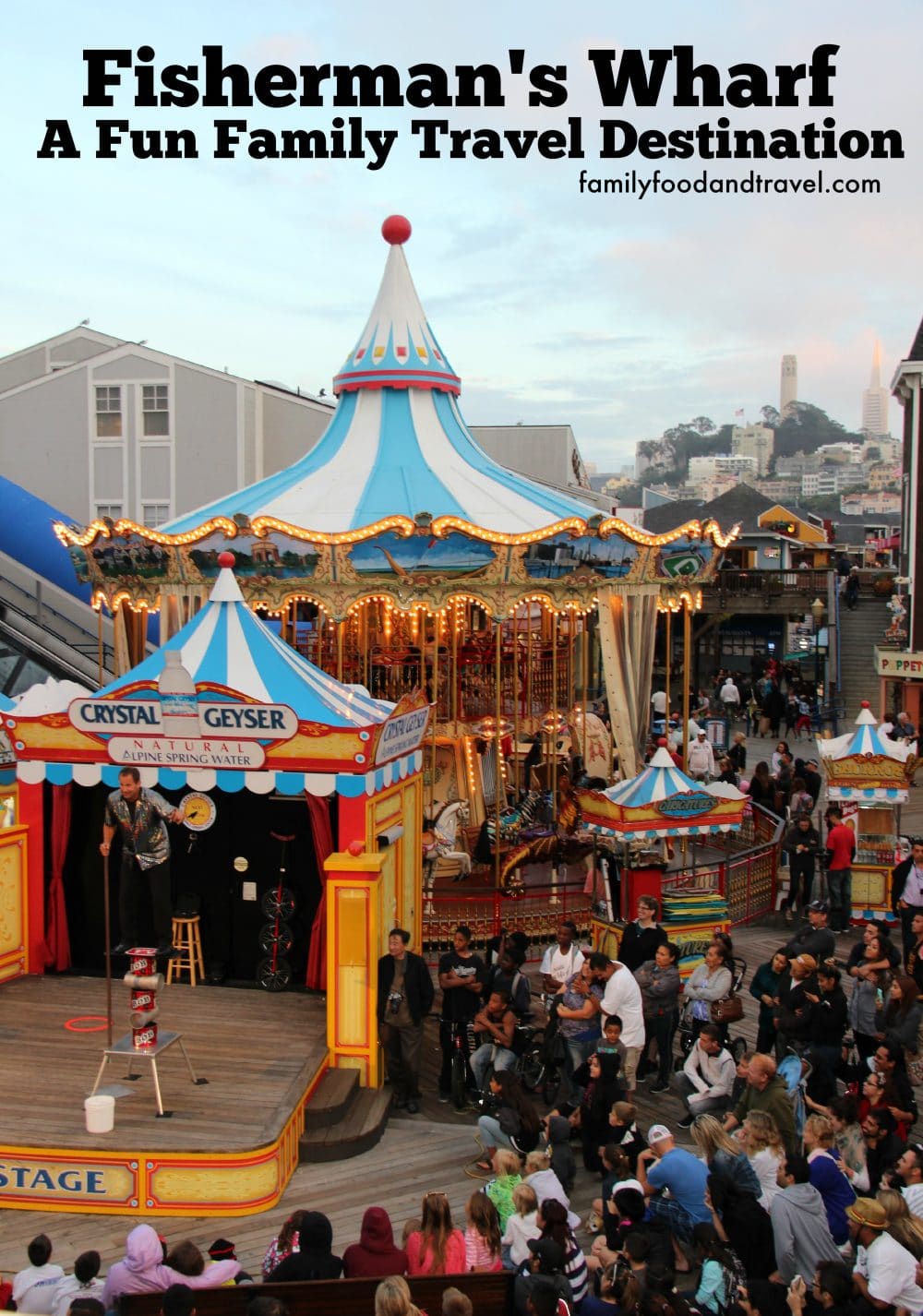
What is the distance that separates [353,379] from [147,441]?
399 inches

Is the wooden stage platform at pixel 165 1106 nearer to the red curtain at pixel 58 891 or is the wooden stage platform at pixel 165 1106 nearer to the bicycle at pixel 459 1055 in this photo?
the red curtain at pixel 58 891

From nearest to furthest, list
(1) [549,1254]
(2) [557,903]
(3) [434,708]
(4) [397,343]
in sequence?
1. (1) [549,1254]
2. (2) [557,903]
3. (3) [434,708]
4. (4) [397,343]

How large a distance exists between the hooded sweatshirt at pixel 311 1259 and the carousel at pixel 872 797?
967 centimetres

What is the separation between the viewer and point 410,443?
17.5 metres

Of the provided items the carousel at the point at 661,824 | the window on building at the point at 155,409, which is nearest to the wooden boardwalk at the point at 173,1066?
the carousel at the point at 661,824

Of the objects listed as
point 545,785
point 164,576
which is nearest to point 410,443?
point 164,576

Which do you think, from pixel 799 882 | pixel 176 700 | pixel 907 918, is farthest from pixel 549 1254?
pixel 799 882

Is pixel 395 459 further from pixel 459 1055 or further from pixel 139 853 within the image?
pixel 459 1055

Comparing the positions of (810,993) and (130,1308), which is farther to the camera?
(810,993)

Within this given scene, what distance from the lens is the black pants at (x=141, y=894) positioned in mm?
10344

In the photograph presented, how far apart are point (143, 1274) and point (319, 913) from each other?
15.4 ft

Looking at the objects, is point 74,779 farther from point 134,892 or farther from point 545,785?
point 545,785

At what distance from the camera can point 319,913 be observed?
412 inches

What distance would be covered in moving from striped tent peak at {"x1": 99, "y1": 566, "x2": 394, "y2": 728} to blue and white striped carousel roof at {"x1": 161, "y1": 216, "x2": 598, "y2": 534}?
4.70 metres
